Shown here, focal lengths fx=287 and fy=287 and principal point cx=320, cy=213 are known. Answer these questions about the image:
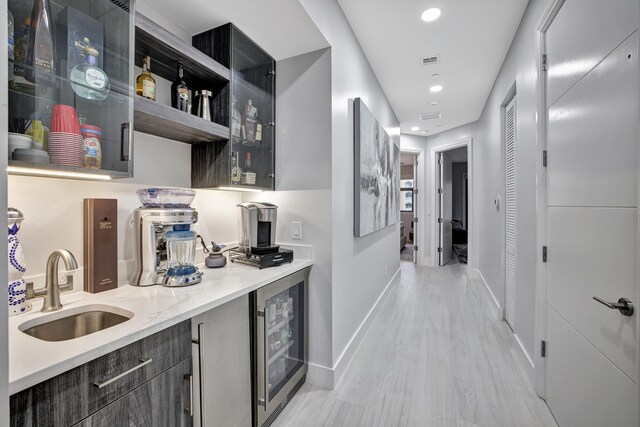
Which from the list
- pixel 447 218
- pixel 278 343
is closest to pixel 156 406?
pixel 278 343

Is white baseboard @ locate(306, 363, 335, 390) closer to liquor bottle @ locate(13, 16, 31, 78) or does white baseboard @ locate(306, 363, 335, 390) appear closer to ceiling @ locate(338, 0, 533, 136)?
liquor bottle @ locate(13, 16, 31, 78)

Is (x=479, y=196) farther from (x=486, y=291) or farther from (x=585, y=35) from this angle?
(x=585, y=35)

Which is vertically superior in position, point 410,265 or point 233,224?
point 233,224

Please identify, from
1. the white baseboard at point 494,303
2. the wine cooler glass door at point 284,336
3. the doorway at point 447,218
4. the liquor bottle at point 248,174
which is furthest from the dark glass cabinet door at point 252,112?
the doorway at point 447,218

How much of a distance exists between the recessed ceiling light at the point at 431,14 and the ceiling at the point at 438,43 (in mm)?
39

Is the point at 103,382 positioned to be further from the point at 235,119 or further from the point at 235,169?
the point at 235,119

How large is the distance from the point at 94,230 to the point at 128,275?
1.06 ft

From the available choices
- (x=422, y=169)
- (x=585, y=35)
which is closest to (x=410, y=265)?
(x=422, y=169)

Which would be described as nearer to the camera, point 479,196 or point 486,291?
point 486,291

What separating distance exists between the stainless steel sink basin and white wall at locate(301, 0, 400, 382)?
50.6 inches

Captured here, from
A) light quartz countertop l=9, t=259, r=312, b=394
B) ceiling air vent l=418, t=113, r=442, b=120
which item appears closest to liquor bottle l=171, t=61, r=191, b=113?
light quartz countertop l=9, t=259, r=312, b=394

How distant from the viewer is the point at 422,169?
6.20 metres

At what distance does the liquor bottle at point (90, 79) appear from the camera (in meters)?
1.16

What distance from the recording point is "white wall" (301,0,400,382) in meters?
2.05
